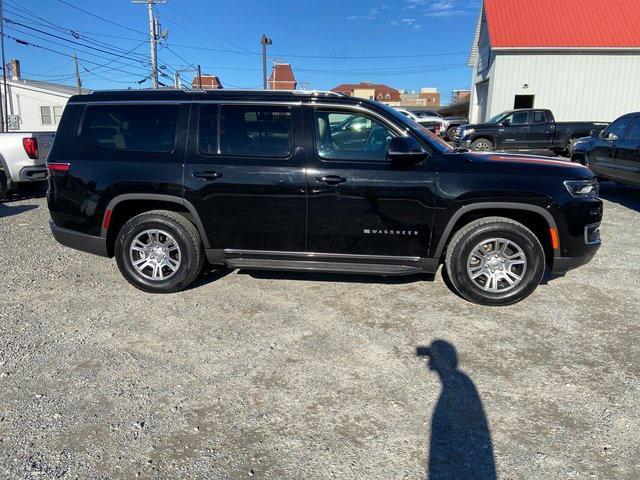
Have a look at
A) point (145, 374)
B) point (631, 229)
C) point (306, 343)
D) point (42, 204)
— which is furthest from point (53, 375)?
point (631, 229)

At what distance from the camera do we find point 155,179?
454 centimetres

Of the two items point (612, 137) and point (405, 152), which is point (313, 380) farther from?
point (612, 137)

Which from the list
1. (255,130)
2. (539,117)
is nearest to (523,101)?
(539,117)

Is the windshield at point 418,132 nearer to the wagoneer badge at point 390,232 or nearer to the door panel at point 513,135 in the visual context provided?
the wagoneer badge at point 390,232

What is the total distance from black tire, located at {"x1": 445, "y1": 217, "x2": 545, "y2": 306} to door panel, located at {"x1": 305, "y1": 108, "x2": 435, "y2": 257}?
0.32 m

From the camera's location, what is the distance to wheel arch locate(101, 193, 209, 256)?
457 centimetres

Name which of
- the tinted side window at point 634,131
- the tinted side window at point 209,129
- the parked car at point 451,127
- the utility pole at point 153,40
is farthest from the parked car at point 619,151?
the utility pole at point 153,40

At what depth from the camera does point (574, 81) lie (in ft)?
75.0

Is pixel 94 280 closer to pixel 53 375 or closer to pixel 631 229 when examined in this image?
pixel 53 375

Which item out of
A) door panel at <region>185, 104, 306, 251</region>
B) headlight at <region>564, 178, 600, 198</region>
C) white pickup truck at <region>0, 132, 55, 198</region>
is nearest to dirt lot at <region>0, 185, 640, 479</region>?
door panel at <region>185, 104, 306, 251</region>

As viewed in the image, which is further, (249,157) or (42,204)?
(42,204)

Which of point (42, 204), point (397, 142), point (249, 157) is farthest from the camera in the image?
point (42, 204)

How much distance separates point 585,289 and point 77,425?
15.7 ft

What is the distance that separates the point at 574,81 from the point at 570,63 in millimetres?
875
